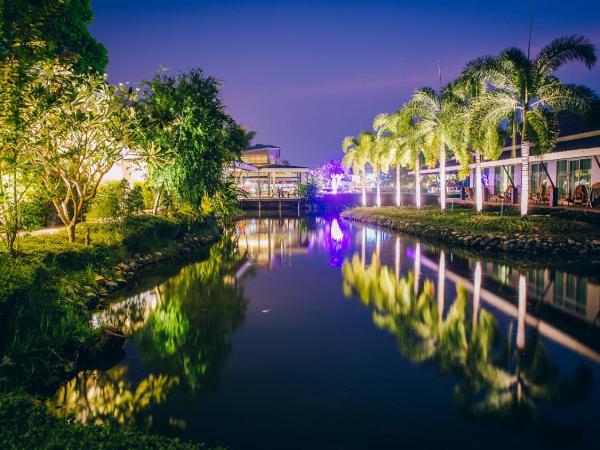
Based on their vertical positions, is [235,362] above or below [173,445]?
below

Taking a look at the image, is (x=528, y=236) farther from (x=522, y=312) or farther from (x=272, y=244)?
(x=272, y=244)

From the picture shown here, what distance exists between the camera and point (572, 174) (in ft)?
93.7

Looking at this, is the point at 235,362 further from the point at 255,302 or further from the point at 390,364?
the point at 255,302

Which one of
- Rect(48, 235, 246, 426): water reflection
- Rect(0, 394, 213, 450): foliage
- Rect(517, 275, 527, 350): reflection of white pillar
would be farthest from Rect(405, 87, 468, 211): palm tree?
Rect(0, 394, 213, 450): foliage

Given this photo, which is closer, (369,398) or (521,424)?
(521,424)

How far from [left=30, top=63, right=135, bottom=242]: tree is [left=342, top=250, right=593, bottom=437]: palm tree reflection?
7.60 m

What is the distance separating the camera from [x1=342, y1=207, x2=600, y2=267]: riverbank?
18.0m

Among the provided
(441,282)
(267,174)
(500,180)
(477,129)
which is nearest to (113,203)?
(441,282)

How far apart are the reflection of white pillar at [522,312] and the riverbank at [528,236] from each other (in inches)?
142

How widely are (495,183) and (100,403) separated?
1494 inches

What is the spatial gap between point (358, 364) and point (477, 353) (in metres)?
2.08

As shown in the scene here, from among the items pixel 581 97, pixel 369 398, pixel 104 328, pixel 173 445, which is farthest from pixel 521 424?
pixel 581 97

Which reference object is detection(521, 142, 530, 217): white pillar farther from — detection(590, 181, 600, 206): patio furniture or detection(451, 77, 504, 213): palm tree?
detection(590, 181, 600, 206): patio furniture

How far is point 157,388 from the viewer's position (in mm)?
6996
